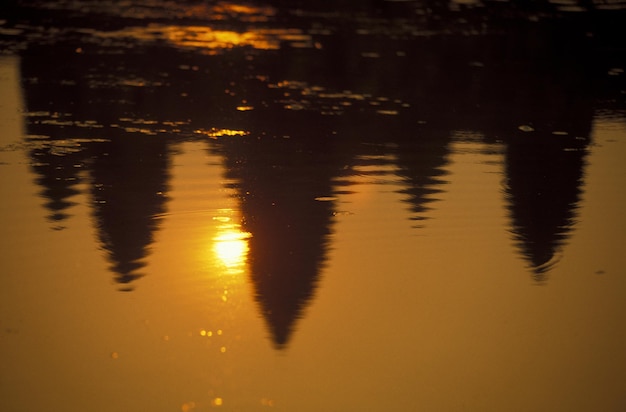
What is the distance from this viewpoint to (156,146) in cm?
733

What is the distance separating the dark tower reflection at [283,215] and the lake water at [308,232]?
0.07 feet

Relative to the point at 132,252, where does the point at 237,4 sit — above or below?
above

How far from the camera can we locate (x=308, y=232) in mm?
5680

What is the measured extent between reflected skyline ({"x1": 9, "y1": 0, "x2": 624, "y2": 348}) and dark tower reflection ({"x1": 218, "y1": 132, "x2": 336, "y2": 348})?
0.01 m

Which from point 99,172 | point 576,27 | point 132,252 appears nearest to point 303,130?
point 99,172

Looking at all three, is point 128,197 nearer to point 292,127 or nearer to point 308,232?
point 308,232

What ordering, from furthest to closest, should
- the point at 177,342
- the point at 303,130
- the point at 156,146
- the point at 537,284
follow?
the point at 303,130
the point at 156,146
the point at 537,284
the point at 177,342

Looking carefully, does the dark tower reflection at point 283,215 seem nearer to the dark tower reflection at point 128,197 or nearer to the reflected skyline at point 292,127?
the reflected skyline at point 292,127

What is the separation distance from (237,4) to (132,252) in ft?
35.1

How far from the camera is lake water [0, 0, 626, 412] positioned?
13.5 ft

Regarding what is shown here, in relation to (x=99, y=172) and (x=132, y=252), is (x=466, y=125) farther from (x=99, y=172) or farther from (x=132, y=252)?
(x=132, y=252)

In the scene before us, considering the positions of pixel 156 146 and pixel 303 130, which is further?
pixel 303 130

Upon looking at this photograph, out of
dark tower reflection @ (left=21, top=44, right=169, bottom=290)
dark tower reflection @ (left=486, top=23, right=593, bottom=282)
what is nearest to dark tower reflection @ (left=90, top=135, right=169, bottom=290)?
dark tower reflection @ (left=21, top=44, right=169, bottom=290)

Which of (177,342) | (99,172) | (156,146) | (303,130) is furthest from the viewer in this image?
(303,130)
